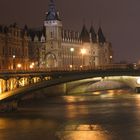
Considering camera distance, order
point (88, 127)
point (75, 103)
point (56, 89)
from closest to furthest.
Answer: point (88, 127) → point (75, 103) → point (56, 89)

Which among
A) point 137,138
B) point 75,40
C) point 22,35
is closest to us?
point 137,138

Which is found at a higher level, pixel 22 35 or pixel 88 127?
Result: pixel 22 35

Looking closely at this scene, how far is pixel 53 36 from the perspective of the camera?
13312 cm

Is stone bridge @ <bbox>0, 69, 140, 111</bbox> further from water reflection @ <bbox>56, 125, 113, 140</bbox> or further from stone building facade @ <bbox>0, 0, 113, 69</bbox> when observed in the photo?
water reflection @ <bbox>56, 125, 113, 140</bbox>

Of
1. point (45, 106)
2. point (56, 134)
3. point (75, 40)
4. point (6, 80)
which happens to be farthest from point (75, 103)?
point (75, 40)

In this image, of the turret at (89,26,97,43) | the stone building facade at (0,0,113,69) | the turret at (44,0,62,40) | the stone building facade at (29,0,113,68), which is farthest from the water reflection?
the turret at (89,26,97,43)

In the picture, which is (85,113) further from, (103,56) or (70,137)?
(103,56)

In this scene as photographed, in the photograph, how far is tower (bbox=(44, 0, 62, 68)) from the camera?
131m

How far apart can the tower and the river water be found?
53370 mm

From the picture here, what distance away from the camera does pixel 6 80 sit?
236 ft

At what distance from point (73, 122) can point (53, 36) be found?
7569cm

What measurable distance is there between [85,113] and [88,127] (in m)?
11.6

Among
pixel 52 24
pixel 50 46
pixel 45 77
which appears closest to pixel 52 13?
pixel 52 24

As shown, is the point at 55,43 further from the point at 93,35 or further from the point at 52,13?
the point at 93,35
